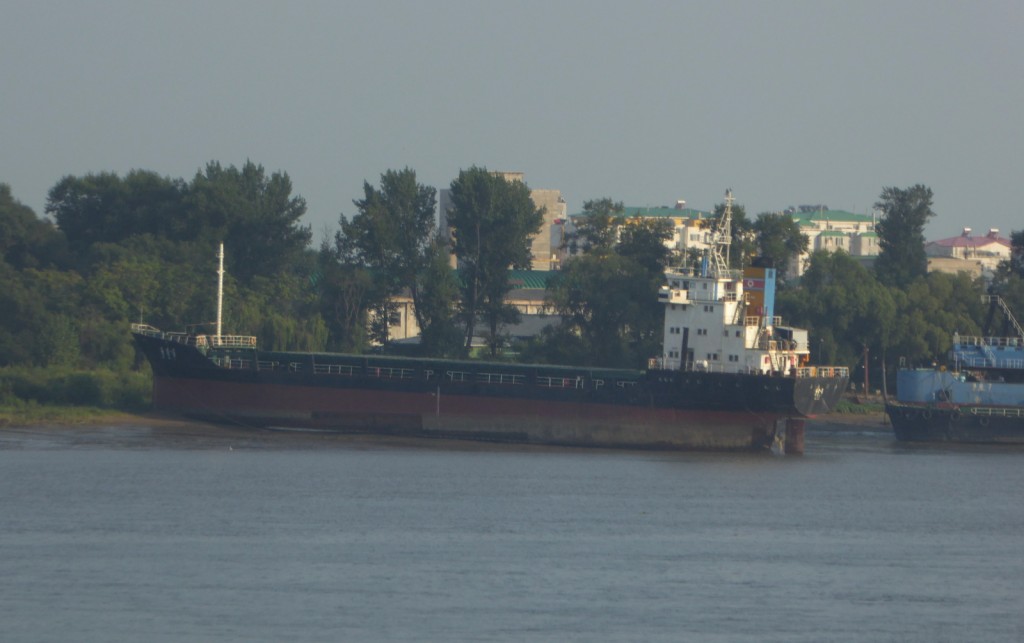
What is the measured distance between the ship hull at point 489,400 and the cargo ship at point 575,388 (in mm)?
30

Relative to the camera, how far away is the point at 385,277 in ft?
211

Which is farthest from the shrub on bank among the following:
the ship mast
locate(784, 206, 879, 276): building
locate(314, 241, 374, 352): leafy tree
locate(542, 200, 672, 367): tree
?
locate(784, 206, 879, 276): building

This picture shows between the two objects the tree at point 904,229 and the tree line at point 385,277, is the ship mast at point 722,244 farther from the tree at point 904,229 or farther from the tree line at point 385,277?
the tree at point 904,229

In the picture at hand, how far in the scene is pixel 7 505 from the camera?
29672 millimetres

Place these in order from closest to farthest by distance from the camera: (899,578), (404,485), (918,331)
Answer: (899,578) < (404,485) < (918,331)

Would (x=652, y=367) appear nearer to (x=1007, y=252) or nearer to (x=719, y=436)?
(x=719, y=436)

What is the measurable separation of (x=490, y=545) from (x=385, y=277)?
38.0 meters

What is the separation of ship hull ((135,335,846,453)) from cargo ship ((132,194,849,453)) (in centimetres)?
3

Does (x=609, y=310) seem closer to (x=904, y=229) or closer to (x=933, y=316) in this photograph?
(x=933, y=316)

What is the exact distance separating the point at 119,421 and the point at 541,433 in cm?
1287

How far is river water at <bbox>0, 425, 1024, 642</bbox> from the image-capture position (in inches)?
853

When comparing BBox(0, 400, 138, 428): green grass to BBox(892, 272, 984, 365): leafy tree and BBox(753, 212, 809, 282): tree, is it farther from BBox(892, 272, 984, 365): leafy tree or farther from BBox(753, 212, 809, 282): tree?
BBox(892, 272, 984, 365): leafy tree

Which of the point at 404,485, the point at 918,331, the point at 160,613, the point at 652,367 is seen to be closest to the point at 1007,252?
the point at 918,331

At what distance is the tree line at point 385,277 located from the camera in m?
57.8
